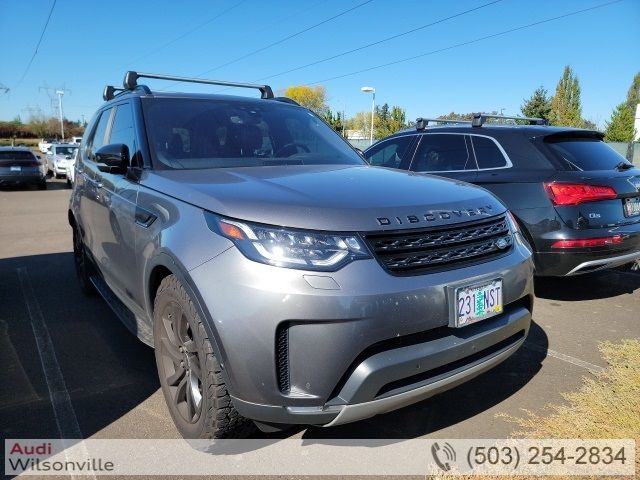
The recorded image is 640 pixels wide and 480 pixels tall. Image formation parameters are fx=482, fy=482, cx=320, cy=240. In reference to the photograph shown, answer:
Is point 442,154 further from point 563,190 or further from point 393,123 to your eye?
point 393,123

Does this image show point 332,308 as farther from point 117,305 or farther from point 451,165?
point 451,165

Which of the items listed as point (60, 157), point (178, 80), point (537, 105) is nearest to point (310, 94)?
point (537, 105)

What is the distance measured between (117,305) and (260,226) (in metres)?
1.98

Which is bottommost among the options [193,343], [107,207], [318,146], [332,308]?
[193,343]

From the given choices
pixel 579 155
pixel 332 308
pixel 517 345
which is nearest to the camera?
pixel 332 308

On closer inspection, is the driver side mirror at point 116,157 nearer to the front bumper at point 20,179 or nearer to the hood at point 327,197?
the hood at point 327,197

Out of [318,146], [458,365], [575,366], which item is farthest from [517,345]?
[318,146]

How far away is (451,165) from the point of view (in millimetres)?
5383

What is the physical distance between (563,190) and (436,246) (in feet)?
8.85

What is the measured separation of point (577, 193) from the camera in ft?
14.0

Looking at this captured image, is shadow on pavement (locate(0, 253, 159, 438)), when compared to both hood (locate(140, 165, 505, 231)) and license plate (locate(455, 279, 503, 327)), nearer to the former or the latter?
hood (locate(140, 165, 505, 231))

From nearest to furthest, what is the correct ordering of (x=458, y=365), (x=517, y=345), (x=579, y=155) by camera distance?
(x=458, y=365)
(x=517, y=345)
(x=579, y=155)

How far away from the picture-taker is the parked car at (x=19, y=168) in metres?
16.5

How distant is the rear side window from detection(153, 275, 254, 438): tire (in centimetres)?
376
